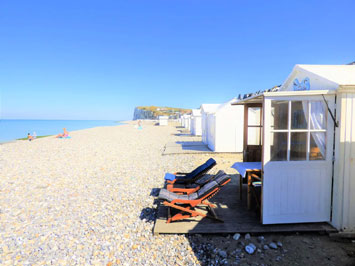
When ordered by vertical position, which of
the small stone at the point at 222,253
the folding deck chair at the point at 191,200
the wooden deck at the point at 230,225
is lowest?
the small stone at the point at 222,253

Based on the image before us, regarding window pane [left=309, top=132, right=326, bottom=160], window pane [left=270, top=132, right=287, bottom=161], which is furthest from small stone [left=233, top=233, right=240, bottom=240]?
window pane [left=309, top=132, right=326, bottom=160]

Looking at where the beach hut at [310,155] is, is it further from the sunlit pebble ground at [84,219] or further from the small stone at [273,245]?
the sunlit pebble ground at [84,219]

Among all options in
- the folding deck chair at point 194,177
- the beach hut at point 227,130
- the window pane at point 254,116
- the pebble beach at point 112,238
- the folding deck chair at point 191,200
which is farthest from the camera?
the beach hut at point 227,130

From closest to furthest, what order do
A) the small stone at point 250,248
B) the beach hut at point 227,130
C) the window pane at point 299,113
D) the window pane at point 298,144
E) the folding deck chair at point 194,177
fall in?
the small stone at point 250,248, the window pane at point 299,113, the window pane at point 298,144, the folding deck chair at point 194,177, the beach hut at point 227,130

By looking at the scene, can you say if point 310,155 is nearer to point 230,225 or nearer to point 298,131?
point 298,131

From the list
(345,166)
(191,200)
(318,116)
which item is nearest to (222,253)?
(191,200)

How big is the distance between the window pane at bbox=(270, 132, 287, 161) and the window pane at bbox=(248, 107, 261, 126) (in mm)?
1704

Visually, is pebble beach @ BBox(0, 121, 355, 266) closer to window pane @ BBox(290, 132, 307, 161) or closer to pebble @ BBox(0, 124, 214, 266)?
pebble @ BBox(0, 124, 214, 266)

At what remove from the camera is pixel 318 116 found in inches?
139

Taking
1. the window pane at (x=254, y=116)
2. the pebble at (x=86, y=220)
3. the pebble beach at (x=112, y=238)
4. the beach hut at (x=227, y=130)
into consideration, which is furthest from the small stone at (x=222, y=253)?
the beach hut at (x=227, y=130)

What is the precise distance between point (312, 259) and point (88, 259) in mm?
3133

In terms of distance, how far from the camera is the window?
138 inches

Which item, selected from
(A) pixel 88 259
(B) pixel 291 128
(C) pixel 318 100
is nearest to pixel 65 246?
(A) pixel 88 259

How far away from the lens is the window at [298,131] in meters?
3.51
